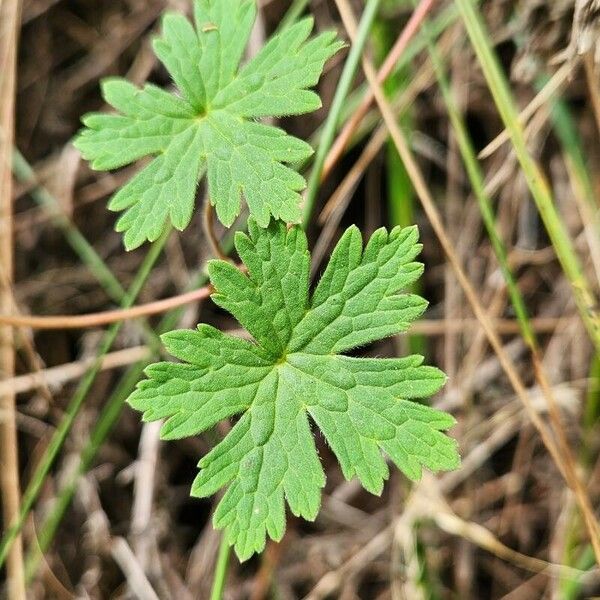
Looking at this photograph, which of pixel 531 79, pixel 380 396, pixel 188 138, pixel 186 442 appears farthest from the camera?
pixel 186 442

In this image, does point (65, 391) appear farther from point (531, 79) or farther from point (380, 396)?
point (531, 79)

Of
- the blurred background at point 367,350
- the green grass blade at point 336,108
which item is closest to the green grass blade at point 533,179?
the green grass blade at point 336,108

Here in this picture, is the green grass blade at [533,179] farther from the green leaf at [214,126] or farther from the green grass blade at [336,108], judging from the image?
the green leaf at [214,126]

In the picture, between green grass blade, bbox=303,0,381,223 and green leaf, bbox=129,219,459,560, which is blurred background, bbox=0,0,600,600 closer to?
green grass blade, bbox=303,0,381,223

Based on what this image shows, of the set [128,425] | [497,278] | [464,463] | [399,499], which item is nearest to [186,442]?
[128,425]

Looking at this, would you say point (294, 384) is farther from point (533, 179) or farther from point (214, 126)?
point (533, 179)

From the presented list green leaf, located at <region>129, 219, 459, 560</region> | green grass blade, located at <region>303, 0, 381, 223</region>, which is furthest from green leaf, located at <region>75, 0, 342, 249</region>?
green grass blade, located at <region>303, 0, 381, 223</region>
